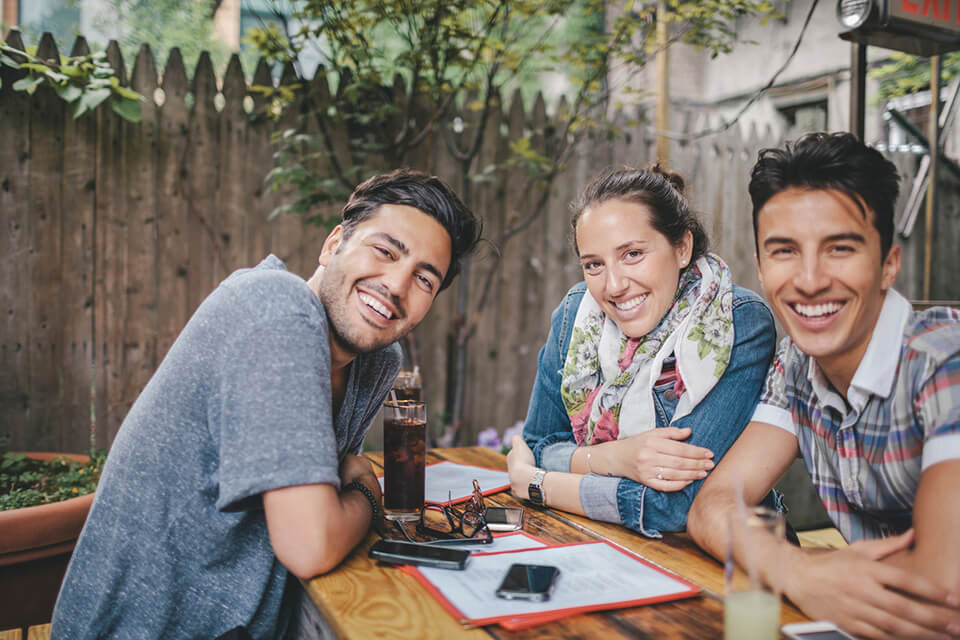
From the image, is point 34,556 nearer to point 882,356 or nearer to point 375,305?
point 375,305

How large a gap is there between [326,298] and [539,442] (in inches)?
30.6

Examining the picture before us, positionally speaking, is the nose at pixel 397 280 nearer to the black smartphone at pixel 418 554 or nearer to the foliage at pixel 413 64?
the black smartphone at pixel 418 554

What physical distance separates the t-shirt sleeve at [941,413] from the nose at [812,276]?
243 millimetres

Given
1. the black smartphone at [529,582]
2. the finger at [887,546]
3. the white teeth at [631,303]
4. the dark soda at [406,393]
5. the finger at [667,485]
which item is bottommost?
the black smartphone at [529,582]

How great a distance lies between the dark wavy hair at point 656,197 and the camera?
6.14ft

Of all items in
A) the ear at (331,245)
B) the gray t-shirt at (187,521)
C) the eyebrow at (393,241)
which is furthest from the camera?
the ear at (331,245)

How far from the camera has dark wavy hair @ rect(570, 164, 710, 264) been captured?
6.14 ft

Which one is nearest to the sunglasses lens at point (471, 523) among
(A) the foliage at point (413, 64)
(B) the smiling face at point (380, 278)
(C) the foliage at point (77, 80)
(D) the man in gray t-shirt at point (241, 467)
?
(D) the man in gray t-shirt at point (241, 467)

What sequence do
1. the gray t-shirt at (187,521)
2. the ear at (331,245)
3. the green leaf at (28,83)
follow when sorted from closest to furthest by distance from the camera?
the gray t-shirt at (187,521) → the ear at (331,245) → the green leaf at (28,83)

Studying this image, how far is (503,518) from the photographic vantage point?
161cm

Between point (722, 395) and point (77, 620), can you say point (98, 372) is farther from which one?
point (722, 395)

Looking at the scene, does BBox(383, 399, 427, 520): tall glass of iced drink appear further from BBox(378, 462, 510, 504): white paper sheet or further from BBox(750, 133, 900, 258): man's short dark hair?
BBox(750, 133, 900, 258): man's short dark hair

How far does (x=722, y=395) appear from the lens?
168 cm

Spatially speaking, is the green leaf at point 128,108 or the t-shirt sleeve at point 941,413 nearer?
the t-shirt sleeve at point 941,413
